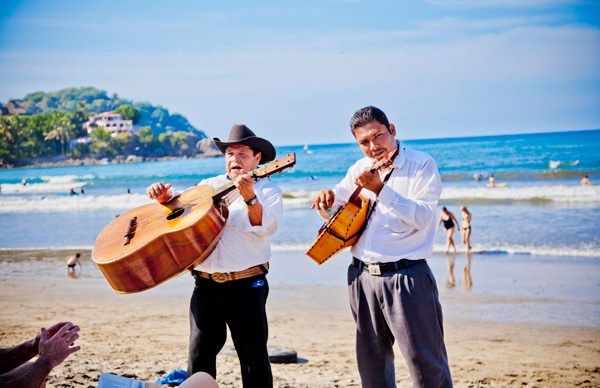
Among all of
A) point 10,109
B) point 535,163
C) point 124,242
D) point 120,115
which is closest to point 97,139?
point 120,115

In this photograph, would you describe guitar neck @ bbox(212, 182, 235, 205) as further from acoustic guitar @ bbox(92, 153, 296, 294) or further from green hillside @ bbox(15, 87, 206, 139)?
green hillside @ bbox(15, 87, 206, 139)

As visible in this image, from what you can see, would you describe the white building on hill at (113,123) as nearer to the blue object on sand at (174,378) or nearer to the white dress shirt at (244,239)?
the blue object on sand at (174,378)

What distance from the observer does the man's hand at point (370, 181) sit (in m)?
2.99

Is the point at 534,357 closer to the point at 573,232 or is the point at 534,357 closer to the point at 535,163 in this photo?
Result: the point at 573,232

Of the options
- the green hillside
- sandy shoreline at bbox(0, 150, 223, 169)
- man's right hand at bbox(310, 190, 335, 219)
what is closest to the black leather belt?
man's right hand at bbox(310, 190, 335, 219)

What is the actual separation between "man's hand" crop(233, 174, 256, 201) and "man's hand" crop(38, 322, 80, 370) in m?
1.12

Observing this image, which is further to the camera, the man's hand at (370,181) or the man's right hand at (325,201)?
the man's right hand at (325,201)

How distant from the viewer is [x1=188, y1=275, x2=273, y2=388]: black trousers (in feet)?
11.2

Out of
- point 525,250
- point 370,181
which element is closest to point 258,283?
point 370,181

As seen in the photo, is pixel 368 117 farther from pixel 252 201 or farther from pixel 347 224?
pixel 252 201

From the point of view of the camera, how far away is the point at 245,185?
130 inches

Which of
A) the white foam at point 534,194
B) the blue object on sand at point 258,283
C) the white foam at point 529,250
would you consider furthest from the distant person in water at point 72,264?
the white foam at point 534,194

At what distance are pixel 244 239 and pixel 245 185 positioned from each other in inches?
15.1

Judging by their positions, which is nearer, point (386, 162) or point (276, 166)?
point (386, 162)
